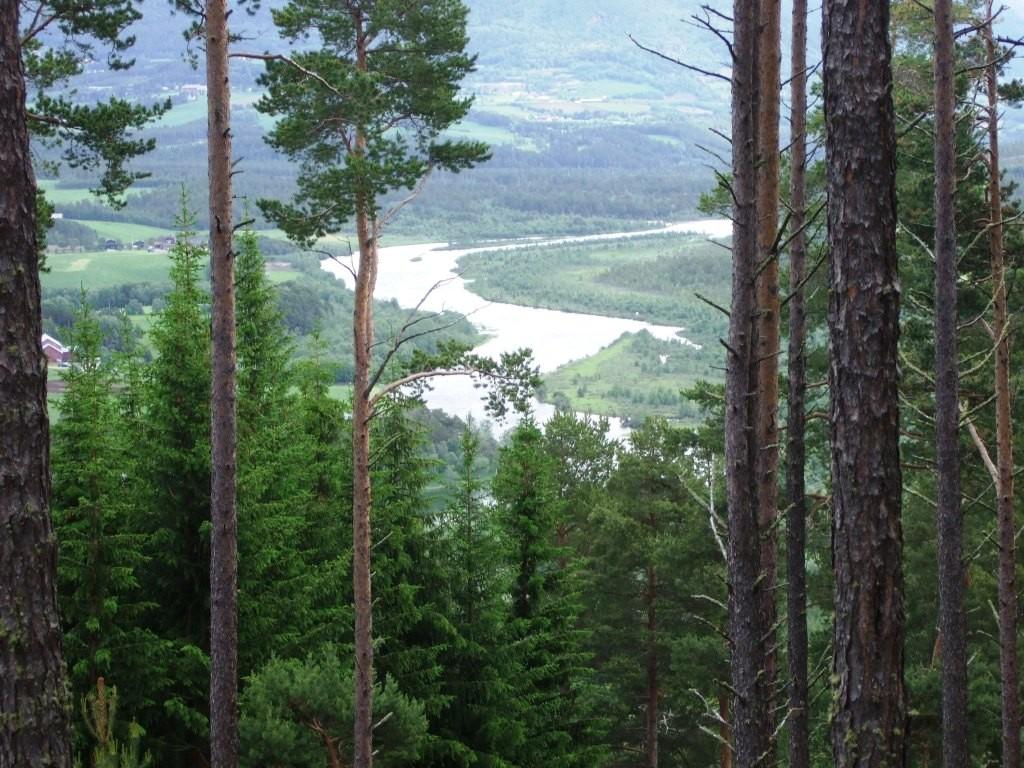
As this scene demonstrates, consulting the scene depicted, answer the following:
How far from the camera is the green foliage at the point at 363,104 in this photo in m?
9.91

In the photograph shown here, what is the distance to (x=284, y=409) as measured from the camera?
1163 cm

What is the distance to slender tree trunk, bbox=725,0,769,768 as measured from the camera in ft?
17.0

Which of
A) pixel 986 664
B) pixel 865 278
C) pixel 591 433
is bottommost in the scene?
pixel 986 664

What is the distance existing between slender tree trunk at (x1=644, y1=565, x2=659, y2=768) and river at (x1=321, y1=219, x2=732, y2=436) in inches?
608

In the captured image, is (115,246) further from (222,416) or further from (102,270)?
(222,416)

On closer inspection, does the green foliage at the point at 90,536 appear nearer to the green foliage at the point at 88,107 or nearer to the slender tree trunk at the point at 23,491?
the green foliage at the point at 88,107

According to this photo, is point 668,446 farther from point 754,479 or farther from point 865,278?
point 865,278

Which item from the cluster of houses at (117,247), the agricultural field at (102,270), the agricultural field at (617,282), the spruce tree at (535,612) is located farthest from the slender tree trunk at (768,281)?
the agricultural field at (617,282)

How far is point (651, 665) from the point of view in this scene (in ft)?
54.0

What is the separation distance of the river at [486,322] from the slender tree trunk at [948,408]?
23.9m

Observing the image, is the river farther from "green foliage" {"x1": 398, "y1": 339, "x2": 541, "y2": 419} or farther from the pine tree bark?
the pine tree bark

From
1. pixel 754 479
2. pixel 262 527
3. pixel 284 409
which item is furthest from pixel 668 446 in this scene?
pixel 754 479

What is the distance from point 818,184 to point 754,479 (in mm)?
10789

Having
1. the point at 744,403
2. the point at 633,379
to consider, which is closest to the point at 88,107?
the point at 744,403
